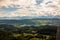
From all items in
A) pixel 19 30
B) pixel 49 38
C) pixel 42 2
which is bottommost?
pixel 49 38

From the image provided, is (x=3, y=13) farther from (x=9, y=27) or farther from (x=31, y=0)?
(x=31, y=0)

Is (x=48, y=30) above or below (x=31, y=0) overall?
below

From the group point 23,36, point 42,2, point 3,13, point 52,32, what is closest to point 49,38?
point 52,32

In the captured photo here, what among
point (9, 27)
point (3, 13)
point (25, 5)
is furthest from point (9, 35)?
point (25, 5)

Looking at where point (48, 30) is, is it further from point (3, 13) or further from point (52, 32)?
point (3, 13)

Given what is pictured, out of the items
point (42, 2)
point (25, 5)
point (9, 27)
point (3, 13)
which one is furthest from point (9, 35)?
point (42, 2)

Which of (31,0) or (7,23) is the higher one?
(31,0)
